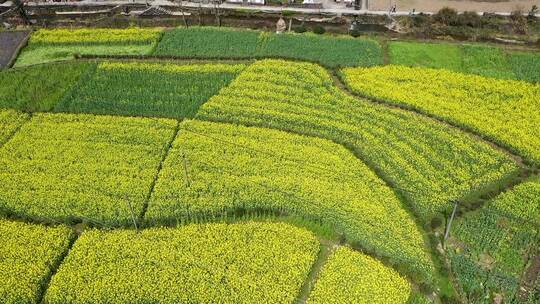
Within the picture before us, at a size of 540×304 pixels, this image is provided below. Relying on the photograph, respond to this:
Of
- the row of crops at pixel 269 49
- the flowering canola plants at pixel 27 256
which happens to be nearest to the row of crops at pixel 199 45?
the row of crops at pixel 269 49

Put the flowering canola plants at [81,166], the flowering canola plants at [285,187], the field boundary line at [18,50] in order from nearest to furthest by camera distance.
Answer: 1. the flowering canola plants at [285,187]
2. the flowering canola plants at [81,166]
3. the field boundary line at [18,50]

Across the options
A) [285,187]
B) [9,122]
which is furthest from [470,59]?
[9,122]

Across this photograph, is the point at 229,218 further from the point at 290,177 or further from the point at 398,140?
the point at 398,140

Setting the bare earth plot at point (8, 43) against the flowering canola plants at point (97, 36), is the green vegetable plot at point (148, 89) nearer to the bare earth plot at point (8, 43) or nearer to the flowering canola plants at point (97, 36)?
the flowering canola plants at point (97, 36)

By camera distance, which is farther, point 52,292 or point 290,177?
point 290,177

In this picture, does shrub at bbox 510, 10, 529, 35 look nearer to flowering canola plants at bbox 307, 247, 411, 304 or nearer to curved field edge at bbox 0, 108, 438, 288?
curved field edge at bbox 0, 108, 438, 288

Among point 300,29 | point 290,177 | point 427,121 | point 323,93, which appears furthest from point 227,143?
point 300,29
